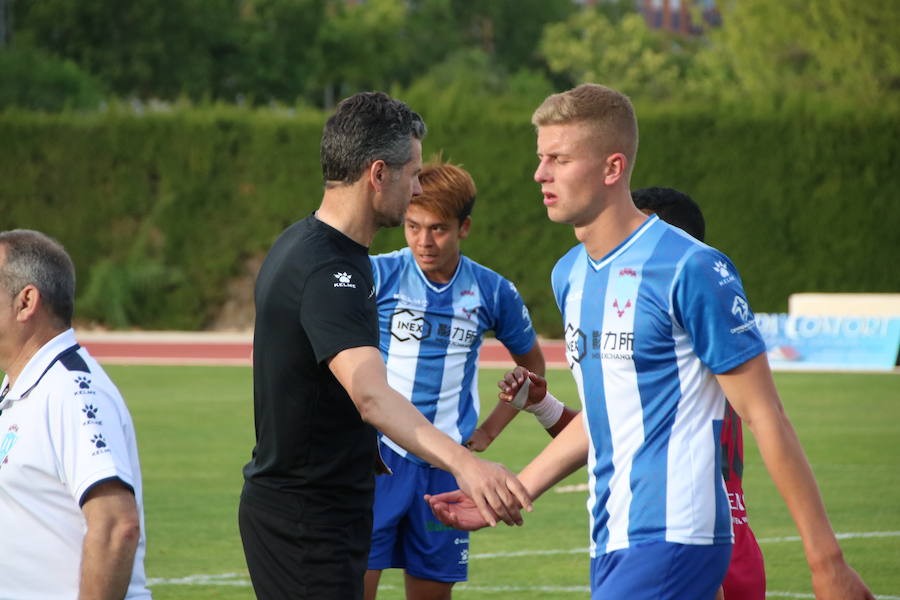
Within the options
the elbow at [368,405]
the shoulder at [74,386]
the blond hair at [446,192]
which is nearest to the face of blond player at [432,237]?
the blond hair at [446,192]

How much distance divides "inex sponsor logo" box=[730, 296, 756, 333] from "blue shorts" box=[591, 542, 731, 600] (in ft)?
2.22

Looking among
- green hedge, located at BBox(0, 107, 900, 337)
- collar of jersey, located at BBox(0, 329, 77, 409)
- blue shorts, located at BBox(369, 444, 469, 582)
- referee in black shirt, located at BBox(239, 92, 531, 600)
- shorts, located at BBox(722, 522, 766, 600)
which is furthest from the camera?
green hedge, located at BBox(0, 107, 900, 337)

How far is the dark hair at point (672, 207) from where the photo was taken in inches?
Answer: 210

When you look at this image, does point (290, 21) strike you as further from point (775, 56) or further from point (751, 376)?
point (751, 376)

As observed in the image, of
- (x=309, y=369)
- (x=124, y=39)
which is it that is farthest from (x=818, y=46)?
(x=309, y=369)

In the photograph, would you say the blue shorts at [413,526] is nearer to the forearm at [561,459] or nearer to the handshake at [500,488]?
the handshake at [500,488]

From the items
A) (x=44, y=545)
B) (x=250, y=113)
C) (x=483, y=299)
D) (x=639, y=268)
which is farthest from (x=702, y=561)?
(x=250, y=113)

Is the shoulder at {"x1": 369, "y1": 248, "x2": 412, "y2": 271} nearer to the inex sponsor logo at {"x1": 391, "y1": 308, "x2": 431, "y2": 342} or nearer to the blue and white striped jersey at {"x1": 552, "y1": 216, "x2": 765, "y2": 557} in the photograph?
the inex sponsor logo at {"x1": 391, "y1": 308, "x2": 431, "y2": 342}

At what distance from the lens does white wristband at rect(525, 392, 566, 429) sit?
5.24 meters

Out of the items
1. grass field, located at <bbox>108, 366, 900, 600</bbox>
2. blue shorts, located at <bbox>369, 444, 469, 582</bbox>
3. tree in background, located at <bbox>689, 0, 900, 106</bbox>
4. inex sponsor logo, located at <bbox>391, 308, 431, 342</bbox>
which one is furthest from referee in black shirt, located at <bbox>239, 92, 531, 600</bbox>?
tree in background, located at <bbox>689, 0, 900, 106</bbox>

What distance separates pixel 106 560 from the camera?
340 cm

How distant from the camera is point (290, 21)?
196 feet

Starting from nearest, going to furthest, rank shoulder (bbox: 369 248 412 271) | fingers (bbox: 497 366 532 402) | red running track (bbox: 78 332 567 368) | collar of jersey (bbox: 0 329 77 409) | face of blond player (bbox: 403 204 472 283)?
collar of jersey (bbox: 0 329 77 409) < fingers (bbox: 497 366 532 402) < face of blond player (bbox: 403 204 472 283) < shoulder (bbox: 369 248 412 271) < red running track (bbox: 78 332 567 368)

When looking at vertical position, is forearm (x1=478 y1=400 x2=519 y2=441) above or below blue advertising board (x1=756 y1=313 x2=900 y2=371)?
above
